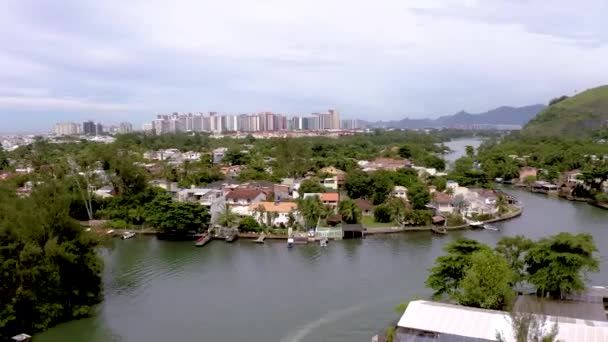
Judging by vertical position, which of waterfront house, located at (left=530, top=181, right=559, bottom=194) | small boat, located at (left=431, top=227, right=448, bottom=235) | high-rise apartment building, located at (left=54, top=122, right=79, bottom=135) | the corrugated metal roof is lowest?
small boat, located at (left=431, top=227, right=448, bottom=235)

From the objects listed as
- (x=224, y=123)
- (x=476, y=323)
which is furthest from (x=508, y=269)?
(x=224, y=123)

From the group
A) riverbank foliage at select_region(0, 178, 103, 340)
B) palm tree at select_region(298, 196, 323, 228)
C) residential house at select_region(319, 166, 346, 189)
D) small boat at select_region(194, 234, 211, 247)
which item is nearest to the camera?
riverbank foliage at select_region(0, 178, 103, 340)

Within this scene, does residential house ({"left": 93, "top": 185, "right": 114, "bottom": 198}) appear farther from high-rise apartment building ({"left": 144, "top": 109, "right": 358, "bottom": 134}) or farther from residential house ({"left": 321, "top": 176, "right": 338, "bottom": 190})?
high-rise apartment building ({"left": 144, "top": 109, "right": 358, "bottom": 134})

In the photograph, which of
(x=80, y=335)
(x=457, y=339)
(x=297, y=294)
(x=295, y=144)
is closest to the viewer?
(x=457, y=339)

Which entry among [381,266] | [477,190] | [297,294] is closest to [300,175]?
[477,190]

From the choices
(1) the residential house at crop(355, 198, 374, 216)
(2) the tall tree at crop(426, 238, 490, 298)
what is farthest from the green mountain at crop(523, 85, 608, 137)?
(2) the tall tree at crop(426, 238, 490, 298)

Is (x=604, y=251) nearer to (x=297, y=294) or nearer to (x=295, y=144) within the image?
(x=297, y=294)
